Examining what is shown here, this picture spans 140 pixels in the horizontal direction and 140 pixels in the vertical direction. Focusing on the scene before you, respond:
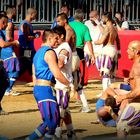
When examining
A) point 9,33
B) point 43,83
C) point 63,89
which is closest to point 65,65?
point 63,89

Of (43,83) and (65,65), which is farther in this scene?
(65,65)

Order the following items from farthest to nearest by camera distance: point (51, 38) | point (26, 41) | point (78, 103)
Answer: point (26, 41)
point (78, 103)
point (51, 38)

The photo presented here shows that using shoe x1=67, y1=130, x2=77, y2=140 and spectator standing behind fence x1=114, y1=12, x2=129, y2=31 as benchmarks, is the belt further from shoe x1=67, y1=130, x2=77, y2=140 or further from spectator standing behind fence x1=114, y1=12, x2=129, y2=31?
spectator standing behind fence x1=114, y1=12, x2=129, y2=31

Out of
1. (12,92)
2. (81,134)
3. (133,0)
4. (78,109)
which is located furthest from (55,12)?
(81,134)

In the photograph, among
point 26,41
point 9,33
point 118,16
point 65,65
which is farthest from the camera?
point 118,16

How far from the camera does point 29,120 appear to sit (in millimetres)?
11469

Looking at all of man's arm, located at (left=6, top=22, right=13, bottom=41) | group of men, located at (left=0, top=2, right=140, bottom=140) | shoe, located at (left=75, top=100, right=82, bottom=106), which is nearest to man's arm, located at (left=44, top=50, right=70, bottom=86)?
group of men, located at (left=0, top=2, right=140, bottom=140)

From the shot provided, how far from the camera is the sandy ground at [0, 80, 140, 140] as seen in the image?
10109mm

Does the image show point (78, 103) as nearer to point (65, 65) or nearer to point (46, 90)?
point (65, 65)

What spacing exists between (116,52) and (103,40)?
1.49ft

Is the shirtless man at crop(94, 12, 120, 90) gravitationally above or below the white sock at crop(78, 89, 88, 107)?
above

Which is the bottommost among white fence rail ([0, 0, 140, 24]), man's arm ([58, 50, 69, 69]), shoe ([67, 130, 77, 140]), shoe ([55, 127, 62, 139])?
shoe ([67, 130, 77, 140])

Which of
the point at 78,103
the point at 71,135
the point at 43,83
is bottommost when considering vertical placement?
the point at 78,103

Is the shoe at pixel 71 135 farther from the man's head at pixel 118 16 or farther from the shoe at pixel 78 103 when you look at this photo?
the man's head at pixel 118 16
